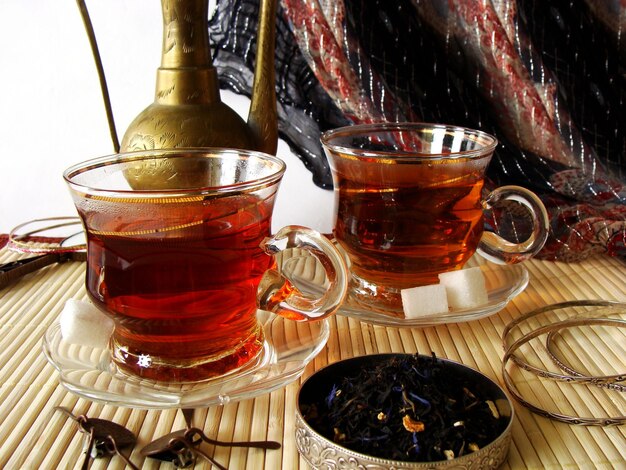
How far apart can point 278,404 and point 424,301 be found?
0.22 m

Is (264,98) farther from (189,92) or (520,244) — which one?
(520,244)

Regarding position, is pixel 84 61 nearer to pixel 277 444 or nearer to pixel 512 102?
pixel 512 102

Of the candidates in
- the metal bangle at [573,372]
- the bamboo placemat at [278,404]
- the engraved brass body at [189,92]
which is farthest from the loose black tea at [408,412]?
the engraved brass body at [189,92]

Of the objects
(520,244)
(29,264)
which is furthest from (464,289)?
(29,264)

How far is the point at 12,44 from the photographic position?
1511mm

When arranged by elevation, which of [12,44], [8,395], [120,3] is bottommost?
[8,395]

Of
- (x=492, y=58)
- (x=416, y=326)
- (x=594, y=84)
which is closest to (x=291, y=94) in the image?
(x=492, y=58)

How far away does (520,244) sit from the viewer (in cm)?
93

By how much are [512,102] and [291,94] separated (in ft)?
1.47

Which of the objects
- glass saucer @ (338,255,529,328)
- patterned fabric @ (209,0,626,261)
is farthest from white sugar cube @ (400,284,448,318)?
patterned fabric @ (209,0,626,261)

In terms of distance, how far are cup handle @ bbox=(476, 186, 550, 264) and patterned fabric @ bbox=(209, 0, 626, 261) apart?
14.7 inches

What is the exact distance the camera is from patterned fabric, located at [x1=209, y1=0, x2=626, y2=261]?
1.33 m

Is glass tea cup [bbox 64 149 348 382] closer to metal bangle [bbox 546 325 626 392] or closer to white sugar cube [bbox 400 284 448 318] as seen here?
white sugar cube [bbox 400 284 448 318]

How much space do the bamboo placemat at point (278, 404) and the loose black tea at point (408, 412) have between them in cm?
5
